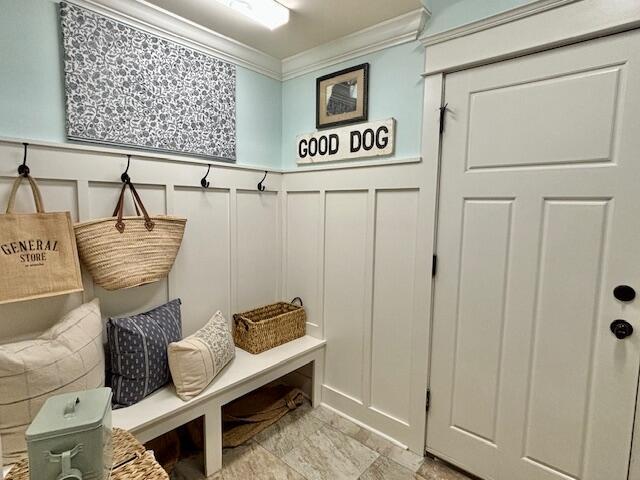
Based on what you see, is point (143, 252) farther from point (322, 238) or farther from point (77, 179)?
point (322, 238)

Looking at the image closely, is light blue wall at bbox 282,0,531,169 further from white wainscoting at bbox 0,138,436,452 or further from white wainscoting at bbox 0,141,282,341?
white wainscoting at bbox 0,141,282,341

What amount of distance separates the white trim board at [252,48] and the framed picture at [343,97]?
10cm

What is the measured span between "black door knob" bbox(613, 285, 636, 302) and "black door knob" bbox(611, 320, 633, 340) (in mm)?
88

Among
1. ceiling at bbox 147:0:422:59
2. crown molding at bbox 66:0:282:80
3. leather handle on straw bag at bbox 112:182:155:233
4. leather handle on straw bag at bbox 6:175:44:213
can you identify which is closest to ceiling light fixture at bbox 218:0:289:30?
ceiling at bbox 147:0:422:59

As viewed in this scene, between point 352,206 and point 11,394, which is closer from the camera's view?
point 11,394

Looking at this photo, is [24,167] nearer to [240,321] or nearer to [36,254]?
[36,254]

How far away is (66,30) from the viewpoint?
1419 mm

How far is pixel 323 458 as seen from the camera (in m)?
1.81

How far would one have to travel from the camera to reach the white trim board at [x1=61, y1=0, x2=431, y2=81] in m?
1.59

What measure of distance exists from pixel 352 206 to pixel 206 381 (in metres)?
1.25

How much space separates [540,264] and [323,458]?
1.48 meters

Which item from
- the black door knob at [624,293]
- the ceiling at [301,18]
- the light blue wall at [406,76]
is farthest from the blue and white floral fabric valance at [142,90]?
the black door knob at [624,293]

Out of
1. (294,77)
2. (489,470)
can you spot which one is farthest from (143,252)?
(489,470)

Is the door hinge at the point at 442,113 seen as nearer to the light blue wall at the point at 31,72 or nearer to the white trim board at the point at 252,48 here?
the white trim board at the point at 252,48
